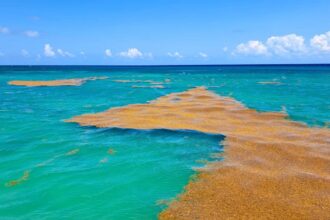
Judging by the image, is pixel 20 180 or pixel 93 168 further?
pixel 93 168

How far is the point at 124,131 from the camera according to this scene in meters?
16.8

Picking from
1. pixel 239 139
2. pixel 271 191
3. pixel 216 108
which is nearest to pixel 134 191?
pixel 271 191

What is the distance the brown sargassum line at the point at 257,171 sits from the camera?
26.9ft

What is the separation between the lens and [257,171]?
10758 mm

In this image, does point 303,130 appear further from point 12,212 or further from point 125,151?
point 12,212

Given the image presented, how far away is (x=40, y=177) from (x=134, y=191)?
329cm

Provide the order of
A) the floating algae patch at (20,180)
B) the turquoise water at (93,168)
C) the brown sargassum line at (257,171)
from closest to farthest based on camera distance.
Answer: the brown sargassum line at (257,171), the turquoise water at (93,168), the floating algae patch at (20,180)

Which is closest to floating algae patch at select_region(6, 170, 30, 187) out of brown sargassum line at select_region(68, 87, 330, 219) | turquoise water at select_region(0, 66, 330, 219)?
turquoise water at select_region(0, 66, 330, 219)

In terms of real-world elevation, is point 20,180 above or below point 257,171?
below

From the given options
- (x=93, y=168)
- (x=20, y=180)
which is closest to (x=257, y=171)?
(x=93, y=168)

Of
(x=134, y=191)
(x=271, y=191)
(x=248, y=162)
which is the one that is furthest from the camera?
(x=248, y=162)

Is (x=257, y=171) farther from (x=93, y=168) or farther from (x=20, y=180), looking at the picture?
(x=20, y=180)

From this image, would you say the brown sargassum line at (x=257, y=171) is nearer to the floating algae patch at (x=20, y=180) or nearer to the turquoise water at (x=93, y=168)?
the turquoise water at (x=93, y=168)

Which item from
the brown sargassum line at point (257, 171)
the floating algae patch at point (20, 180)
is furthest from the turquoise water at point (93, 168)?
the brown sargassum line at point (257, 171)
